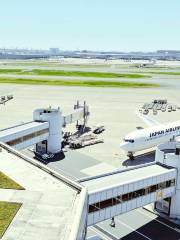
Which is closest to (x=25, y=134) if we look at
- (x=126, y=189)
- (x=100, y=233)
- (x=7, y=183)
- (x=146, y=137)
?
(x=146, y=137)

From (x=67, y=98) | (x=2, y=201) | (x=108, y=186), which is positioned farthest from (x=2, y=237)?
(x=67, y=98)

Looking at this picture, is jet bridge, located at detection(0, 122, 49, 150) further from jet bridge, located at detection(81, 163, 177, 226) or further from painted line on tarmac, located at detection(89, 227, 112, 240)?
jet bridge, located at detection(81, 163, 177, 226)

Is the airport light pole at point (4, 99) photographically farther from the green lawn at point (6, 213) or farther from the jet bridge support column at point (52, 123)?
the green lawn at point (6, 213)

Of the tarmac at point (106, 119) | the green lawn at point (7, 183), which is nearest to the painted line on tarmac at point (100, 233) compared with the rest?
the tarmac at point (106, 119)

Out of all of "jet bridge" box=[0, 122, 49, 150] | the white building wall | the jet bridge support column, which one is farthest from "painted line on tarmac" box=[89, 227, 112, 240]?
the jet bridge support column

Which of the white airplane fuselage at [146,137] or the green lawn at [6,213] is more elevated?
the green lawn at [6,213]

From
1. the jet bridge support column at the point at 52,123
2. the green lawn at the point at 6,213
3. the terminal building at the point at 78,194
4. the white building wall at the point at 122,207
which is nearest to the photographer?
the green lawn at the point at 6,213
